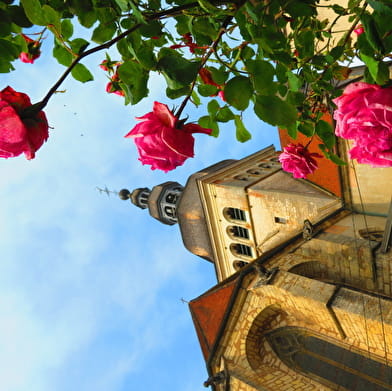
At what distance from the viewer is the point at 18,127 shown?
1520 mm

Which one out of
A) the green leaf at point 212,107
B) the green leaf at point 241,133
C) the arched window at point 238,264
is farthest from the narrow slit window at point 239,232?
the green leaf at point 212,107

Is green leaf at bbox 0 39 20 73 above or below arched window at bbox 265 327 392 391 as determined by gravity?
above

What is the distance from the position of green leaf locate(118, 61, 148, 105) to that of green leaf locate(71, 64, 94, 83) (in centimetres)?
65

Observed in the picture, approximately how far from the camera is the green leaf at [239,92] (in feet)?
5.69

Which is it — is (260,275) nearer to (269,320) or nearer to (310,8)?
(269,320)

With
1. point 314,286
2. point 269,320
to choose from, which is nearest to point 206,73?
point 314,286

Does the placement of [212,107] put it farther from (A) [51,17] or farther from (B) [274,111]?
(A) [51,17]

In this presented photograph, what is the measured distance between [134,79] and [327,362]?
9.77 meters

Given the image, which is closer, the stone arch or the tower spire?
the stone arch

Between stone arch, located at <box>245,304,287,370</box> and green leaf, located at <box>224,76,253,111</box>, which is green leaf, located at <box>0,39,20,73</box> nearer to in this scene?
green leaf, located at <box>224,76,253,111</box>

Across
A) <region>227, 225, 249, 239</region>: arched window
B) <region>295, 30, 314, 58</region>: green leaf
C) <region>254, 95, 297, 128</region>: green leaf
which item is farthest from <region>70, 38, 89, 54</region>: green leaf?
<region>227, 225, 249, 239</region>: arched window

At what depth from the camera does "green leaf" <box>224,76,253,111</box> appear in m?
1.73

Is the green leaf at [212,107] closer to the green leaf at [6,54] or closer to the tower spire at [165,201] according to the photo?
the green leaf at [6,54]

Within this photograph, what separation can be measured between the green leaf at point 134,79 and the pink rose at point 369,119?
3.61 feet
